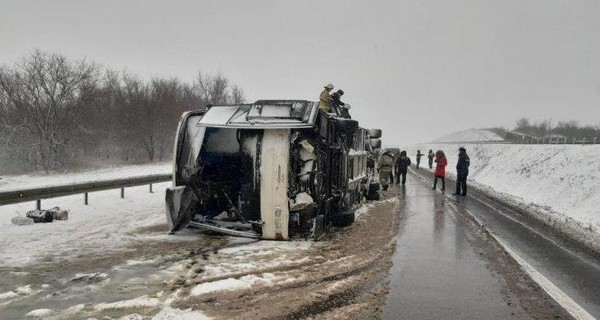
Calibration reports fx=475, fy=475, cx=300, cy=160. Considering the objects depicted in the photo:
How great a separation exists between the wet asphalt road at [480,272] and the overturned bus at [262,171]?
171 cm

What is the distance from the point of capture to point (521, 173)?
78.8 feet

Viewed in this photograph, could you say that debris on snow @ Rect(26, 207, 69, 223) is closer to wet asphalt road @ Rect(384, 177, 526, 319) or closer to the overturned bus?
the overturned bus

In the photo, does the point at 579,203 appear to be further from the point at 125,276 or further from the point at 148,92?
the point at 148,92

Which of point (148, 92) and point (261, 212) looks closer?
point (261, 212)

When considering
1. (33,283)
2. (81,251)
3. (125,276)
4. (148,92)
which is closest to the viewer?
(33,283)

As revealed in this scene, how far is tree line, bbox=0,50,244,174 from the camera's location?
38625 mm

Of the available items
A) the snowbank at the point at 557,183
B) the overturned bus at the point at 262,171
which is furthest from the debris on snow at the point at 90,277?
the snowbank at the point at 557,183

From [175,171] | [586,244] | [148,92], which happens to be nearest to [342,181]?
[175,171]

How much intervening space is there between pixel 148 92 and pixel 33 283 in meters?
55.7

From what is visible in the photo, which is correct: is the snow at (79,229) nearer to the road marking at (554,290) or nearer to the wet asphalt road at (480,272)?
the wet asphalt road at (480,272)

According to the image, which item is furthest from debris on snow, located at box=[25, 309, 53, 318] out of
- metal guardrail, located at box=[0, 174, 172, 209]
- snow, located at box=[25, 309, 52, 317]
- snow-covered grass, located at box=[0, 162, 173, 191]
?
snow-covered grass, located at box=[0, 162, 173, 191]

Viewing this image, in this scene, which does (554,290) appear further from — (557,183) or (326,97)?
(557,183)

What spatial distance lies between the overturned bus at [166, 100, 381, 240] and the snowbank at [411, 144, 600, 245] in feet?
18.7

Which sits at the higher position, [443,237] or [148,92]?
[148,92]
